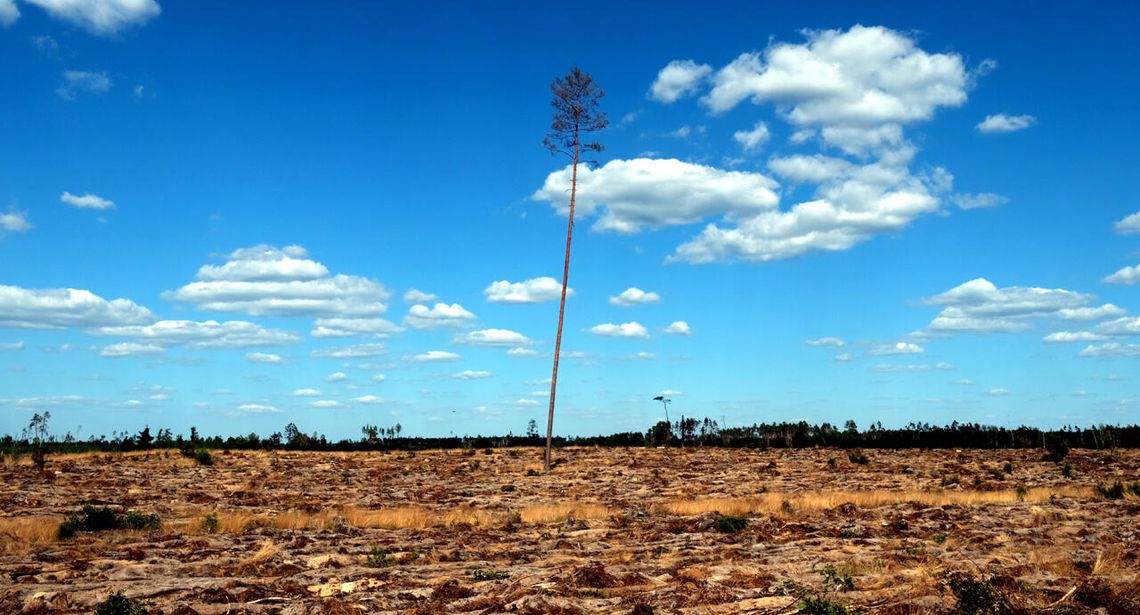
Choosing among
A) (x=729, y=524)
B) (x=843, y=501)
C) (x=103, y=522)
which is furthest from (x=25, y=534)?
(x=843, y=501)

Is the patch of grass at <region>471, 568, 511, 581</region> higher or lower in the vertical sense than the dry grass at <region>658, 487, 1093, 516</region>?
lower

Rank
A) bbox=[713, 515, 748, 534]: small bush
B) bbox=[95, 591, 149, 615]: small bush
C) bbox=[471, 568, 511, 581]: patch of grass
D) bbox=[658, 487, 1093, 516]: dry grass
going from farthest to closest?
bbox=[658, 487, 1093, 516]: dry grass < bbox=[713, 515, 748, 534]: small bush < bbox=[471, 568, 511, 581]: patch of grass < bbox=[95, 591, 149, 615]: small bush

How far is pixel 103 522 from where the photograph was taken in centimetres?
1831

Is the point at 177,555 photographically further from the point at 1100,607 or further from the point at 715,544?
the point at 1100,607

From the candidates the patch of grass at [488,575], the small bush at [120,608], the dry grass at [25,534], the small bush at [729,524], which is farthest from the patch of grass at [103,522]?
the small bush at [729,524]

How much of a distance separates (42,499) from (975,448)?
4982 cm

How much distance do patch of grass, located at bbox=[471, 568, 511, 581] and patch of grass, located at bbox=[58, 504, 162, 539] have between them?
33.6 feet

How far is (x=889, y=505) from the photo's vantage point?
2259cm

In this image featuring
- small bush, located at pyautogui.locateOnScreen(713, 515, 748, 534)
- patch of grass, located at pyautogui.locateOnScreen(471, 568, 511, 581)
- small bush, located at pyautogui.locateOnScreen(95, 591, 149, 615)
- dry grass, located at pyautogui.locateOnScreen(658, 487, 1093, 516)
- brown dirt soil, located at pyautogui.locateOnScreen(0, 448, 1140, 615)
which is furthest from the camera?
dry grass, located at pyautogui.locateOnScreen(658, 487, 1093, 516)

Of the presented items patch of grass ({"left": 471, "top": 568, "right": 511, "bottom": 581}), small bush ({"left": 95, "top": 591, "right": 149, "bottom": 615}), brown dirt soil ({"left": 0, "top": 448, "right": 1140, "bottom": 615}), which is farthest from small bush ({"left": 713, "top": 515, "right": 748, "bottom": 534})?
small bush ({"left": 95, "top": 591, "right": 149, "bottom": 615})

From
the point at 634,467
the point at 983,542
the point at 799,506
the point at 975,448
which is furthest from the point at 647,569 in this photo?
the point at 975,448

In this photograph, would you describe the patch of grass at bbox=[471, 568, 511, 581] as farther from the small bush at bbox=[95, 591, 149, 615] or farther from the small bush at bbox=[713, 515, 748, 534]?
the small bush at bbox=[713, 515, 748, 534]

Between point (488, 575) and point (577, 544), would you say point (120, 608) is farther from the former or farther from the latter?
point (577, 544)

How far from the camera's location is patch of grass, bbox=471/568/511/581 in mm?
12180
